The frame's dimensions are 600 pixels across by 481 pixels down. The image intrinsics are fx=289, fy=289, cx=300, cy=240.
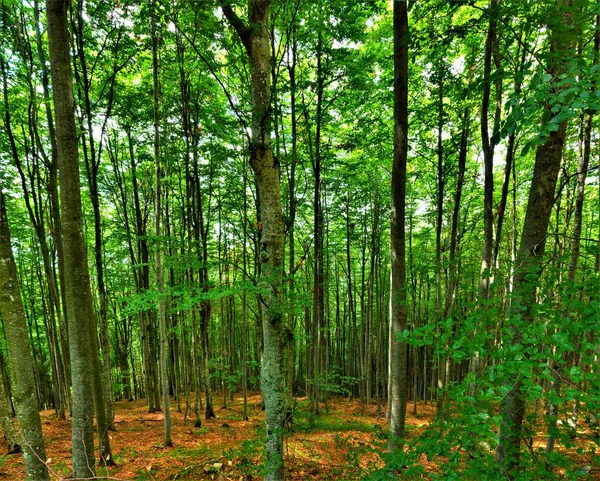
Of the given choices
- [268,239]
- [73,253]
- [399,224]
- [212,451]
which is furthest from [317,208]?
[212,451]

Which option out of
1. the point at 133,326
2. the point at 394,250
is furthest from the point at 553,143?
the point at 133,326

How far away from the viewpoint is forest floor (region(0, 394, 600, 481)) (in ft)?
14.4

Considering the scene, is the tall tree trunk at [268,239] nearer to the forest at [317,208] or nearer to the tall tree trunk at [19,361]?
the forest at [317,208]

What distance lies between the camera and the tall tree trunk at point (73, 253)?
2703 mm

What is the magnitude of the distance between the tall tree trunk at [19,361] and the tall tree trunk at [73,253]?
2.40 feet

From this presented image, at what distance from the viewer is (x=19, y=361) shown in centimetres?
310

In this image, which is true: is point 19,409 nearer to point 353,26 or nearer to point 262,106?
point 262,106

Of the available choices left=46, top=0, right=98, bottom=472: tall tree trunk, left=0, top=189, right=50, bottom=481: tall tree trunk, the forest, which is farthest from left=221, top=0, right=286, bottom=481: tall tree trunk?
left=0, top=189, right=50, bottom=481: tall tree trunk

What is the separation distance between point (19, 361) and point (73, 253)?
4.85 feet

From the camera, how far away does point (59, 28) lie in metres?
2.68

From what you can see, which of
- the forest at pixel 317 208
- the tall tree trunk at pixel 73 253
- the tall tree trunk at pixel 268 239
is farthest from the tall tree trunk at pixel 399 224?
the tall tree trunk at pixel 73 253

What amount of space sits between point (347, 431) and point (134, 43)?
10839 mm

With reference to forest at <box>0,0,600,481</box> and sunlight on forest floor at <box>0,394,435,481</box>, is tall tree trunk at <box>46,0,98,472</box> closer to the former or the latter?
forest at <box>0,0,600,481</box>

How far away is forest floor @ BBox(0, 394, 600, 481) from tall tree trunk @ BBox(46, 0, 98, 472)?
0.97 m
